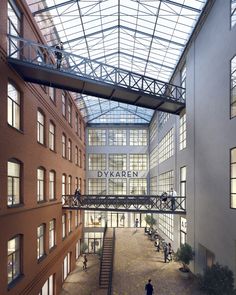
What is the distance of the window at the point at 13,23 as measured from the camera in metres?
14.3

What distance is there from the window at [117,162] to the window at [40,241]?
985 inches

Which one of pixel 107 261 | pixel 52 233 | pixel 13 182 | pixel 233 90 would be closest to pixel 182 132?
pixel 233 90

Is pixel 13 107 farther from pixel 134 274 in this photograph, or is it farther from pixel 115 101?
pixel 134 274

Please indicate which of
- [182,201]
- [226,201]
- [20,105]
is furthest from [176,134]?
[20,105]

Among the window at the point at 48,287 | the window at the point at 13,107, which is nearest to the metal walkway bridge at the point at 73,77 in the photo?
the window at the point at 13,107

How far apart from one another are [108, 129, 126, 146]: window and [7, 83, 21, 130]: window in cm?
2892

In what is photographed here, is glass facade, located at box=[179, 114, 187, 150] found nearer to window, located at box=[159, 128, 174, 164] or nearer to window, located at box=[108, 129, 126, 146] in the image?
window, located at box=[159, 128, 174, 164]

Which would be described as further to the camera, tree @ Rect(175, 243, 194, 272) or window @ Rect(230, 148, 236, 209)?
tree @ Rect(175, 243, 194, 272)

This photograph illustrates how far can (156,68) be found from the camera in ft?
90.1

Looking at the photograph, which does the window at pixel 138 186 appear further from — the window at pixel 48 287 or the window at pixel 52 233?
the window at pixel 48 287

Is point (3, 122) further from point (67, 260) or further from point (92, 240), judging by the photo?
point (92, 240)

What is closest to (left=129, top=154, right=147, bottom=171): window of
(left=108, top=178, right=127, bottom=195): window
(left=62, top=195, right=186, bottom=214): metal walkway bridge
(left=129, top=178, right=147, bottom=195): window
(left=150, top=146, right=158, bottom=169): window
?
(left=129, top=178, right=147, bottom=195): window

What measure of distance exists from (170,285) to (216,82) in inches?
488

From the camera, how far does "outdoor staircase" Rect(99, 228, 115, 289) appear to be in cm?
2364
